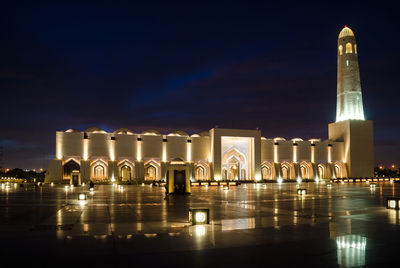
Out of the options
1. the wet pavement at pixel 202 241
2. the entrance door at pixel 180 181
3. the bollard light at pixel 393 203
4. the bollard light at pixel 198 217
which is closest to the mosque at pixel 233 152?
the entrance door at pixel 180 181

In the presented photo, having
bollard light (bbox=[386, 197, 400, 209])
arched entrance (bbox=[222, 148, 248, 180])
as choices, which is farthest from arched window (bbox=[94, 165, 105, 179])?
bollard light (bbox=[386, 197, 400, 209])

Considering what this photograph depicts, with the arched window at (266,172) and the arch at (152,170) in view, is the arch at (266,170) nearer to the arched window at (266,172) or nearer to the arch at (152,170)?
the arched window at (266,172)

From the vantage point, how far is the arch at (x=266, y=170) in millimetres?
55213

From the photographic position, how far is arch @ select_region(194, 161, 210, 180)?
51156 mm

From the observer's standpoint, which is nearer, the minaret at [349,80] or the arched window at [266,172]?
the arched window at [266,172]

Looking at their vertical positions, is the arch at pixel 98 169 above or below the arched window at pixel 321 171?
above

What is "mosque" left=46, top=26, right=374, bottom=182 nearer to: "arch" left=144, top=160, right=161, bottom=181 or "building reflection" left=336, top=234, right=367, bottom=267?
"arch" left=144, top=160, right=161, bottom=181

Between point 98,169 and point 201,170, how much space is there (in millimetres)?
14560

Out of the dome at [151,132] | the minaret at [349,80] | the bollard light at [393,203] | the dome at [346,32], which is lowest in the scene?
the bollard light at [393,203]

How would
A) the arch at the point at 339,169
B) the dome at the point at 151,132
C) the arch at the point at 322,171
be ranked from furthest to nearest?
the arch at the point at 339,169 < the arch at the point at 322,171 < the dome at the point at 151,132

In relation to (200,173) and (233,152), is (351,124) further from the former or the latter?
(200,173)

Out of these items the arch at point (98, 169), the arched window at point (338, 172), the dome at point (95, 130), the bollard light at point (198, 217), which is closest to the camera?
the bollard light at point (198, 217)

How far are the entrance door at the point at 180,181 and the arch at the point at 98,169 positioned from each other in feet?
99.2

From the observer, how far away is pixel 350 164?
5659cm
